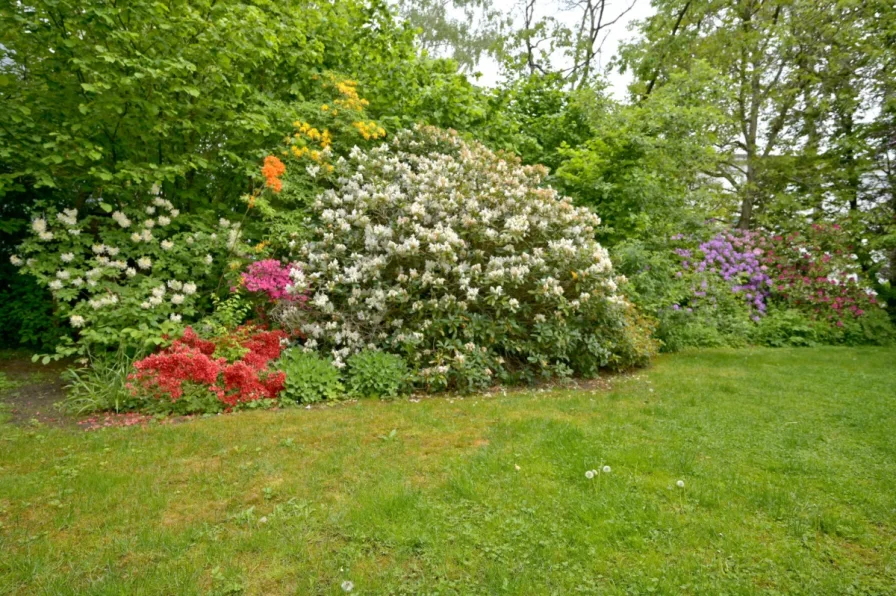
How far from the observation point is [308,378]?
14.7 ft

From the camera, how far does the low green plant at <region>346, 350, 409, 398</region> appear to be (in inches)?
181

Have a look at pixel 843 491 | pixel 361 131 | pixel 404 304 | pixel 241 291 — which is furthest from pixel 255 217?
pixel 843 491

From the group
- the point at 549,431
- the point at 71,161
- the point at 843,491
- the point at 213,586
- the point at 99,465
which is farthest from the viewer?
the point at 71,161

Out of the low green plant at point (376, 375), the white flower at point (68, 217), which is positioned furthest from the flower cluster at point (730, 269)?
the white flower at point (68, 217)

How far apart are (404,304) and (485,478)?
2550mm

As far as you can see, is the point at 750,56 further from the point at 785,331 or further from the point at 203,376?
the point at 203,376

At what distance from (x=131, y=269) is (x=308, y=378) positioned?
2.09 metres

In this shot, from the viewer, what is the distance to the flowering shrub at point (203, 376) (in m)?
4.06

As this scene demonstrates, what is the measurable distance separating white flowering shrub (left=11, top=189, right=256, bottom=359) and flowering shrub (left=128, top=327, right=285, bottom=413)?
34 centimetres

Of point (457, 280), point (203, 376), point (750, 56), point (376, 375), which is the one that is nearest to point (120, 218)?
point (203, 376)

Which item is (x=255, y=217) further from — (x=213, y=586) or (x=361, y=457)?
(x=213, y=586)

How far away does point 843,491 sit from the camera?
9.01 ft

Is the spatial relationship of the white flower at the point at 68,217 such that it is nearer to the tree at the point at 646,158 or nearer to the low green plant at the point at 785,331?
the tree at the point at 646,158

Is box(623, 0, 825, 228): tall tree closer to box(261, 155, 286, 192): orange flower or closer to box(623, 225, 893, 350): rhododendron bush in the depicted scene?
box(623, 225, 893, 350): rhododendron bush
